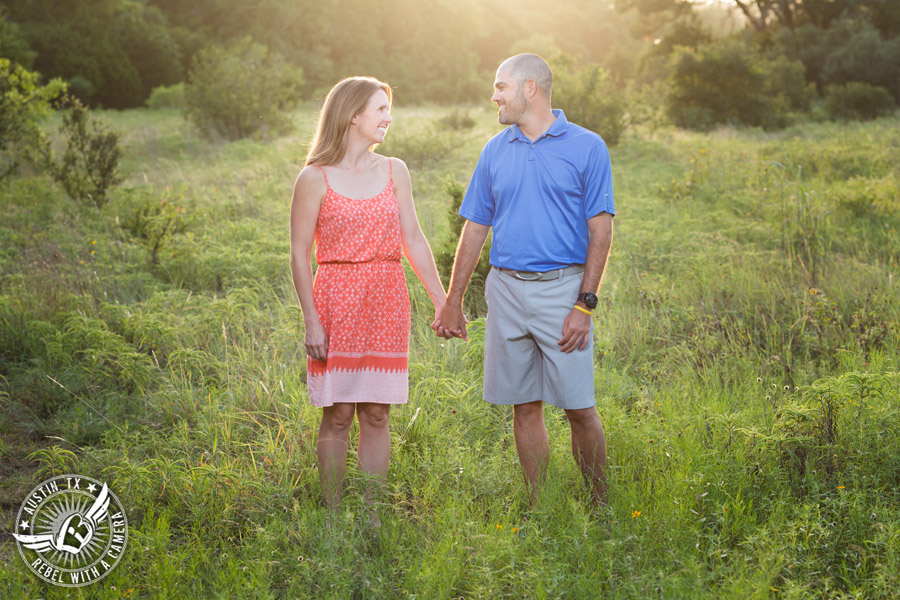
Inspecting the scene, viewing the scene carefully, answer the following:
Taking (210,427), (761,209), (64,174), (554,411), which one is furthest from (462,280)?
(64,174)

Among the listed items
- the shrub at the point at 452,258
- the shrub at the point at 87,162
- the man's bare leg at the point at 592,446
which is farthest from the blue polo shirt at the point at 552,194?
the shrub at the point at 87,162

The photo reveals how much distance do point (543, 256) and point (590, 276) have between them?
23cm

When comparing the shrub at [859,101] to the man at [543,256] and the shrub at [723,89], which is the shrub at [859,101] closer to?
the shrub at [723,89]

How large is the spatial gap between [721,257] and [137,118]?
24607mm

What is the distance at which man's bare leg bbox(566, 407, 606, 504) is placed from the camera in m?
3.38

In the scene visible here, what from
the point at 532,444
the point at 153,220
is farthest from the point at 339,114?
the point at 153,220

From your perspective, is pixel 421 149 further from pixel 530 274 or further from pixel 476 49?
pixel 476 49

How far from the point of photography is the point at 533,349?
11.3 ft

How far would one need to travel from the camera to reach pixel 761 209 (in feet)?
31.0

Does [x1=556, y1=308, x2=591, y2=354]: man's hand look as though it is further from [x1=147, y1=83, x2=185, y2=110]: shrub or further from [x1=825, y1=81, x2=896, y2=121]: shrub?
[x1=147, y1=83, x2=185, y2=110]: shrub

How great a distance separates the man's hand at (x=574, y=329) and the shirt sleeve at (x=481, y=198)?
640mm

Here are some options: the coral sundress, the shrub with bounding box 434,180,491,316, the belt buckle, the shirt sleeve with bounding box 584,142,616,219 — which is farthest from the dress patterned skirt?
the shrub with bounding box 434,180,491,316

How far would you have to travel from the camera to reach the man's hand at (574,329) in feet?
10.6

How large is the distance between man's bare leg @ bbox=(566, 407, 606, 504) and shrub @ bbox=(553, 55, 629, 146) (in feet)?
46.8
